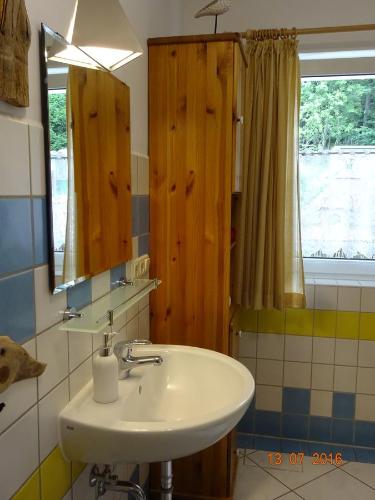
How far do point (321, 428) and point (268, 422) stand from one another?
0.97 feet

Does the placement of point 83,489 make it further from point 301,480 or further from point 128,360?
point 301,480

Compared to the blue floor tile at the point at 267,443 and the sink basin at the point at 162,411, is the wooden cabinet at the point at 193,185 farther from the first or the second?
the blue floor tile at the point at 267,443

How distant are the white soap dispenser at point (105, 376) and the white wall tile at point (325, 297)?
143 cm

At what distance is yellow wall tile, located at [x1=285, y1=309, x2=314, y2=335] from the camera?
237 centimetres

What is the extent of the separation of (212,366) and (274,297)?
0.76m

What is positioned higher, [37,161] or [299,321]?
[37,161]

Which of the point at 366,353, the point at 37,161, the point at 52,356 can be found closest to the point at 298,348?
the point at 366,353

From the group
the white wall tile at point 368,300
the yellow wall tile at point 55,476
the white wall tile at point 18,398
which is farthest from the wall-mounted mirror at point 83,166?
the white wall tile at point 368,300

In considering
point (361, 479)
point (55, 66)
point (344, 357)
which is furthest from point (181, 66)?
point (361, 479)

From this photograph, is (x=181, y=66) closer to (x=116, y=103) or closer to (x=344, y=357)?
(x=116, y=103)

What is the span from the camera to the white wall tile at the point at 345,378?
2.37m

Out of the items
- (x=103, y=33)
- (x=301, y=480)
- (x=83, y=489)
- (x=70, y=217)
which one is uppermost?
(x=103, y=33)

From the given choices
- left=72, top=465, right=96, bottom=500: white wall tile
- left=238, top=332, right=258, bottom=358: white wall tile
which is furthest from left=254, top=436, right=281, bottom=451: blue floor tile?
left=72, top=465, right=96, bottom=500: white wall tile

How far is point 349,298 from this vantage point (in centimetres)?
231
